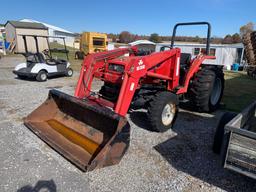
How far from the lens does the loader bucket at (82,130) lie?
2.83 metres

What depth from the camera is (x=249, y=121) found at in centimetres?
340

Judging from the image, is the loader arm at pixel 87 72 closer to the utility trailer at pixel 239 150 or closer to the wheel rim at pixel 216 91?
the utility trailer at pixel 239 150

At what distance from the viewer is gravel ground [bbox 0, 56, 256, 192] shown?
2.69 metres

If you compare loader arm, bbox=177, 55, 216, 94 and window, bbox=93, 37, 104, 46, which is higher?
window, bbox=93, 37, 104, 46

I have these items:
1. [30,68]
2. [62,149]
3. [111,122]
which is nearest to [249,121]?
[111,122]

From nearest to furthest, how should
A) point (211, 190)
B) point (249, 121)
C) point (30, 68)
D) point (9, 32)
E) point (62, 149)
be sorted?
point (211, 190)
point (62, 149)
point (249, 121)
point (30, 68)
point (9, 32)

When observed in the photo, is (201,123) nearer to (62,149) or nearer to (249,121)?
(249,121)

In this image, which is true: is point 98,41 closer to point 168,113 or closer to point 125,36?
point 168,113

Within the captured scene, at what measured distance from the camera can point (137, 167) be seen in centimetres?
306

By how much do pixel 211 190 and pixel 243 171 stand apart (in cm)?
53

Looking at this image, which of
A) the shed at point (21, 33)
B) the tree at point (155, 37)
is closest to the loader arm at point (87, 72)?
the shed at point (21, 33)

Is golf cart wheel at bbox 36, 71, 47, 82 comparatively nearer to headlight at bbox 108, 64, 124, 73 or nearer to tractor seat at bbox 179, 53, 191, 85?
headlight at bbox 108, 64, 124, 73

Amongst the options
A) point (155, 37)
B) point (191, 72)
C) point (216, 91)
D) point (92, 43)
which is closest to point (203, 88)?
point (191, 72)

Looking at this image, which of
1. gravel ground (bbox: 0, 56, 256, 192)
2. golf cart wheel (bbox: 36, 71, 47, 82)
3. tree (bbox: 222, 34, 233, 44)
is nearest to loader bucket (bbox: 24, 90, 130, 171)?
gravel ground (bbox: 0, 56, 256, 192)
